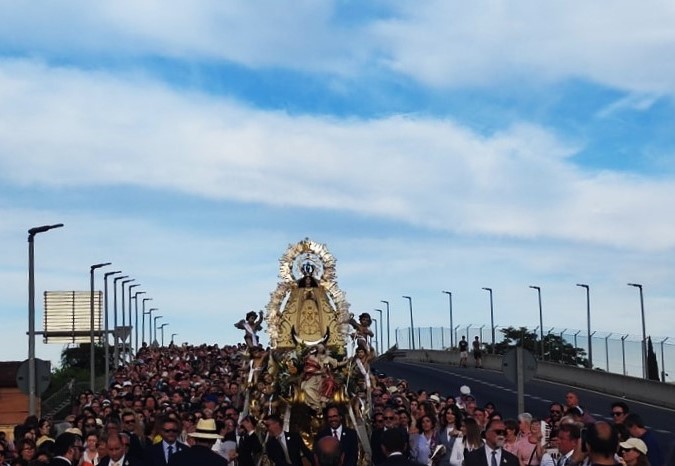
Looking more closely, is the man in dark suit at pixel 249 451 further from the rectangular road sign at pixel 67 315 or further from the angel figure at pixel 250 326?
the rectangular road sign at pixel 67 315

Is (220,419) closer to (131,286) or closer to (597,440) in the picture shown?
(597,440)

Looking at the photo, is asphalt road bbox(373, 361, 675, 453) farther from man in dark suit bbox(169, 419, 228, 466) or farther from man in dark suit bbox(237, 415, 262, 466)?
man in dark suit bbox(169, 419, 228, 466)

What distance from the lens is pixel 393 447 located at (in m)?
9.22

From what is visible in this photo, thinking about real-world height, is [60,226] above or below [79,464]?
above

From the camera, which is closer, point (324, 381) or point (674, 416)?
point (324, 381)

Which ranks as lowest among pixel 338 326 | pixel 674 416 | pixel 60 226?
pixel 674 416

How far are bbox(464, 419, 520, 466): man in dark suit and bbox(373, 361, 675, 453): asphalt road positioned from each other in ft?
52.4

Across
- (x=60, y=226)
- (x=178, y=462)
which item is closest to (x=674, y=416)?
(x=60, y=226)

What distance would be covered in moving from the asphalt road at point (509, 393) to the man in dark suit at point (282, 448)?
14528mm

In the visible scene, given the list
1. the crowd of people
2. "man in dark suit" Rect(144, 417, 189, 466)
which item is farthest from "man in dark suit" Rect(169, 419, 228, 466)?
"man in dark suit" Rect(144, 417, 189, 466)

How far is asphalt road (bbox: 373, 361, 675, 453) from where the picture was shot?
40.3m

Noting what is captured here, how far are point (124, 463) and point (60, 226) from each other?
1912 centimetres

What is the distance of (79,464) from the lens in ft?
52.0

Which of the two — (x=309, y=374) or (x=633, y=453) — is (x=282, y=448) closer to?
(x=633, y=453)
